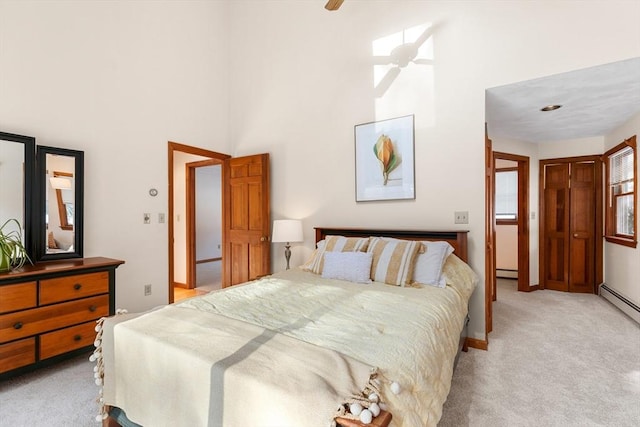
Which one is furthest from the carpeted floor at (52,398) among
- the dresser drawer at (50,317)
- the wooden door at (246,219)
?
the wooden door at (246,219)

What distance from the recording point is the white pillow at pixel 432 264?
2.53 meters

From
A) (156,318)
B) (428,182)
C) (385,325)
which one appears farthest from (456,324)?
(156,318)

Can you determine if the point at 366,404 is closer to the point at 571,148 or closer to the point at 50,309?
the point at 50,309

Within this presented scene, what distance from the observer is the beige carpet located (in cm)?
190

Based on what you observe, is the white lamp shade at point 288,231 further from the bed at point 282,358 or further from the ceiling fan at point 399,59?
the ceiling fan at point 399,59

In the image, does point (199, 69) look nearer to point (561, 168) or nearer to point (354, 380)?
point (354, 380)

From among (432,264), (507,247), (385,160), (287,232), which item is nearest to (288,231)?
(287,232)

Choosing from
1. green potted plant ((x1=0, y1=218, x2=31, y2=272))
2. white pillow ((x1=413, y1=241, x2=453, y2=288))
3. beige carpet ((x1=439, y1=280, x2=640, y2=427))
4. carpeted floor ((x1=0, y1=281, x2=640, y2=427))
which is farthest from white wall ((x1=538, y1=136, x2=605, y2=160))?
green potted plant ((x1=0, y1=218, x2=31, y2=272))

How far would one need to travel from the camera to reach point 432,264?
2.60 m

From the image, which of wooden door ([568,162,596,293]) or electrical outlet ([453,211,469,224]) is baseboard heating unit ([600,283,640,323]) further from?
electrical outlet ([453,211,469,224])

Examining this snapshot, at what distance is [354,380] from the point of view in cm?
111

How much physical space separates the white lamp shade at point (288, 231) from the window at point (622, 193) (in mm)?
3808

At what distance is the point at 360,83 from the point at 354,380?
10.4ft

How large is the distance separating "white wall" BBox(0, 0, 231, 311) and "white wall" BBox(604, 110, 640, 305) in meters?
5.21
